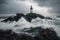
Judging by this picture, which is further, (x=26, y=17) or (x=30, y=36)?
(x=26, y=17)

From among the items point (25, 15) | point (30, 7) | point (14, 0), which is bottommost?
point (25, 15)

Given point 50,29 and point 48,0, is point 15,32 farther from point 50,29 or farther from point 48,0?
point 48,0

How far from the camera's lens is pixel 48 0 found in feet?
20.2

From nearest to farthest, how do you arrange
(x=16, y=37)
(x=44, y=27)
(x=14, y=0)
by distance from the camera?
(x=16, y=37) < (x=44, y=27) < (x=14, y=0)

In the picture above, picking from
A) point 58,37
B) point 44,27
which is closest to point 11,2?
point 44,27

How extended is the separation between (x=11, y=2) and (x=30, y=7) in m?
0.98

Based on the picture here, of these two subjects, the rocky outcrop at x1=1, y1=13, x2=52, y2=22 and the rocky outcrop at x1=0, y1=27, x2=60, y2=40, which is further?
the rocky outcrop at x1=1, y1=13, x2=52, y2=22

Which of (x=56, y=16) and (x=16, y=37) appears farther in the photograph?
(x=56, y=16)

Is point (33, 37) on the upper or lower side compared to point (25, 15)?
lower

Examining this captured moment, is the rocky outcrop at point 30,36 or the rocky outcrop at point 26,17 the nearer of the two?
the rocky outcrop at point 30,36

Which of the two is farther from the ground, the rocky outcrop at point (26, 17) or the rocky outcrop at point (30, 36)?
the rocky outcrop at point (26, 17)

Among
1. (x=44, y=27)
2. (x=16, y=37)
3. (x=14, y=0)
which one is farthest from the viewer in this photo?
(x=14, y=0)

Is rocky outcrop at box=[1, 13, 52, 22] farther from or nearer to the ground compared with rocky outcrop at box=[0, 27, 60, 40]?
farther from the ground

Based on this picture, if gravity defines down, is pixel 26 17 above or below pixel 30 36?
above
